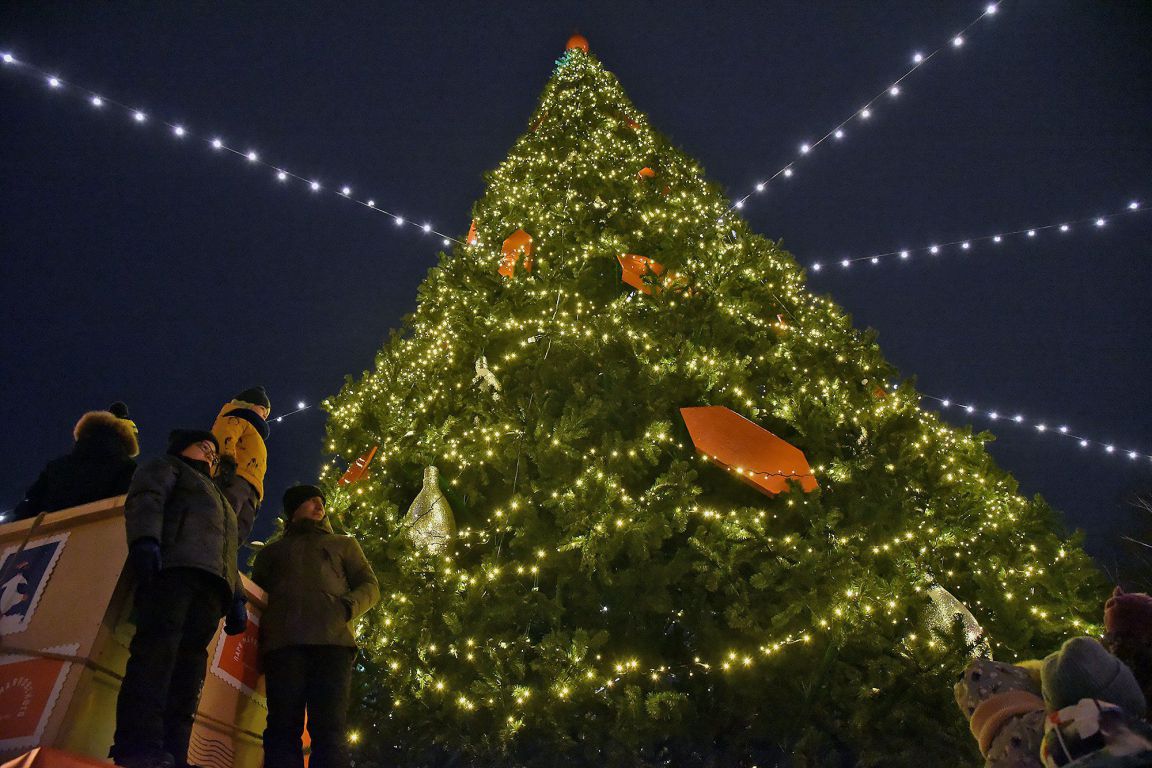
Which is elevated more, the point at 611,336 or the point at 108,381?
the point at 108,381

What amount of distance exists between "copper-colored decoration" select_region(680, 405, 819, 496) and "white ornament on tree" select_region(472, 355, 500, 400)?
143 centimetres

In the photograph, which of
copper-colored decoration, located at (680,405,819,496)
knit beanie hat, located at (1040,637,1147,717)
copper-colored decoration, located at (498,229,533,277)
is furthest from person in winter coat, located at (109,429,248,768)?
copper-colored decoration, located at (498,229,533,277)

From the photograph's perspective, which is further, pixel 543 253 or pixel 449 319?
pixel 543 253

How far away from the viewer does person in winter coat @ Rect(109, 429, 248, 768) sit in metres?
1.79

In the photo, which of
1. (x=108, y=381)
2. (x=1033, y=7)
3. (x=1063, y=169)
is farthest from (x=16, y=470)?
(x=1063, y=169)

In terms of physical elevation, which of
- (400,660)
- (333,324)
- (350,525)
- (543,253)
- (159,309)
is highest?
(333,324)

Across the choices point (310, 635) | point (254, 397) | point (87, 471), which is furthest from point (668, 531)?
point (87, 471)

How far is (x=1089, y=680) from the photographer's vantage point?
3.76 ft

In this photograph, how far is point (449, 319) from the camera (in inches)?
184

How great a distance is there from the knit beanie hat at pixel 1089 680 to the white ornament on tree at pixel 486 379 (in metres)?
3.42

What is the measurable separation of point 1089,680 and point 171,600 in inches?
105

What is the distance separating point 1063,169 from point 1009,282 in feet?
27.4

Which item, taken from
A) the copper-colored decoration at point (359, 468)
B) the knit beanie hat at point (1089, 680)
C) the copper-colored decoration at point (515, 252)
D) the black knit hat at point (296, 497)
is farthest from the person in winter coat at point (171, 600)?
the copper-colored decoration at point (515, 252)

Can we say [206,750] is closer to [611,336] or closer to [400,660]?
[400,660]
